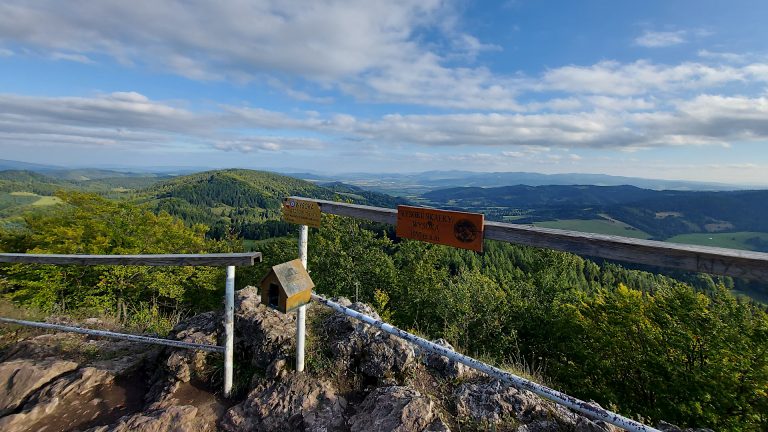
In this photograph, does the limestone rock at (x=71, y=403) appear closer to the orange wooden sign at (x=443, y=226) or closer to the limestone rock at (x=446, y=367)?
the limestone rock at (x=446, y=367)

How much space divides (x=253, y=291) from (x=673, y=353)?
71.3ft

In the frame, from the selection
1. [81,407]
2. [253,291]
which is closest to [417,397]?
[253,291]

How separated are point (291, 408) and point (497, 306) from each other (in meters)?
28.6

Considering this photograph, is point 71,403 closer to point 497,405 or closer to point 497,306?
point 497,405

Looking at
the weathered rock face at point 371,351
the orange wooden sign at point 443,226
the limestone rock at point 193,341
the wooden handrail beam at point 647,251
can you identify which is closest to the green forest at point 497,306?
the weathered rock face at point 371,351

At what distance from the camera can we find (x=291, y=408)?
3.42 metres

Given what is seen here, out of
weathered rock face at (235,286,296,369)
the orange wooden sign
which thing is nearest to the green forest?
weathered rock face at (235,286,296,369)

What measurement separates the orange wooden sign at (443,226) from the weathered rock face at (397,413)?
154 centimetres

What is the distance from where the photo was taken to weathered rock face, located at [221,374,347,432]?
3.29 metres

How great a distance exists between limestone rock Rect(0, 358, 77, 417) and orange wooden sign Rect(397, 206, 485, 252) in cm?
444

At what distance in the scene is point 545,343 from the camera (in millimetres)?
27781

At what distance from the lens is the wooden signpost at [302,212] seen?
4.03 meters

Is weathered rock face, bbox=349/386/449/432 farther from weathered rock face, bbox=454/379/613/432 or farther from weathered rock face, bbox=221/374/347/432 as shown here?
weathered rock face, bbox=454/379/613/432

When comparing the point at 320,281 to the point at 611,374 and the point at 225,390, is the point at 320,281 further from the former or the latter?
the point at 225,390
